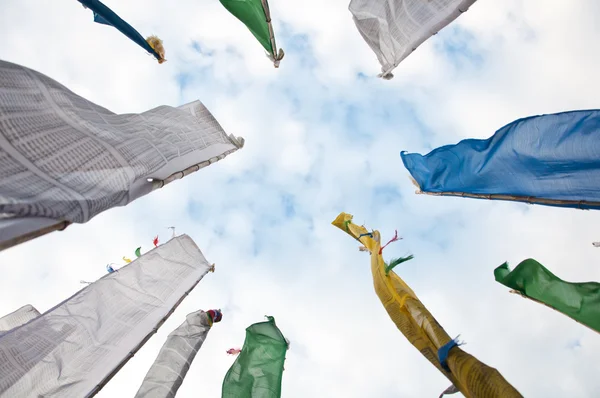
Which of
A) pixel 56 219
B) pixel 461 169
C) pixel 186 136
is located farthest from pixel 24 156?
pixel 461 169

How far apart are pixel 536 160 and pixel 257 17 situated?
4.22 meters

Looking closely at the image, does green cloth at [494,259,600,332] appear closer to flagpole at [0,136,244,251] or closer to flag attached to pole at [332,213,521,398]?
flag attached to pole at [332,213,521,398]

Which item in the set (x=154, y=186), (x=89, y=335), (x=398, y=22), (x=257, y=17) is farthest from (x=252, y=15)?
(x=89, y=335)

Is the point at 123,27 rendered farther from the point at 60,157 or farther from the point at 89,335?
the point at 89,335

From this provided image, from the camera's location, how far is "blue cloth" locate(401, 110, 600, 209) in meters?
4.07

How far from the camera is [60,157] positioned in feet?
6.23

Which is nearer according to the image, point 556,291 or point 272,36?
point 556,291

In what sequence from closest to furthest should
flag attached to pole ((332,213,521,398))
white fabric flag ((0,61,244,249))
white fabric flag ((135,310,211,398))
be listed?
white fabric flag ((0,61,244,249)), flag attached to pole ((332,213,521,398)), white fabric flag ((135,310,211,398))

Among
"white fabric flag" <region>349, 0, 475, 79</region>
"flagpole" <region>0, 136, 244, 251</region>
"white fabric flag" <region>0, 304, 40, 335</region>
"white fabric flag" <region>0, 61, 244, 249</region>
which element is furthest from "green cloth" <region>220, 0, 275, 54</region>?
"white fabric flag" <region>0, 304, 40, 335</region>

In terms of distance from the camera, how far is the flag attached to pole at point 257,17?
191 inches

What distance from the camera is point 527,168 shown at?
179 inches

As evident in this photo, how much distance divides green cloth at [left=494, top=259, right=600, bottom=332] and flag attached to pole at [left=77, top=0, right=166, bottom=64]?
619 cm

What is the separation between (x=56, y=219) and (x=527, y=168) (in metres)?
5.07

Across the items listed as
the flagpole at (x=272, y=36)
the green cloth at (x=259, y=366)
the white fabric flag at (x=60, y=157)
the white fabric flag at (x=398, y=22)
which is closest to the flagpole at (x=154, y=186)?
the white fabric flag at (x=60, y=157)
